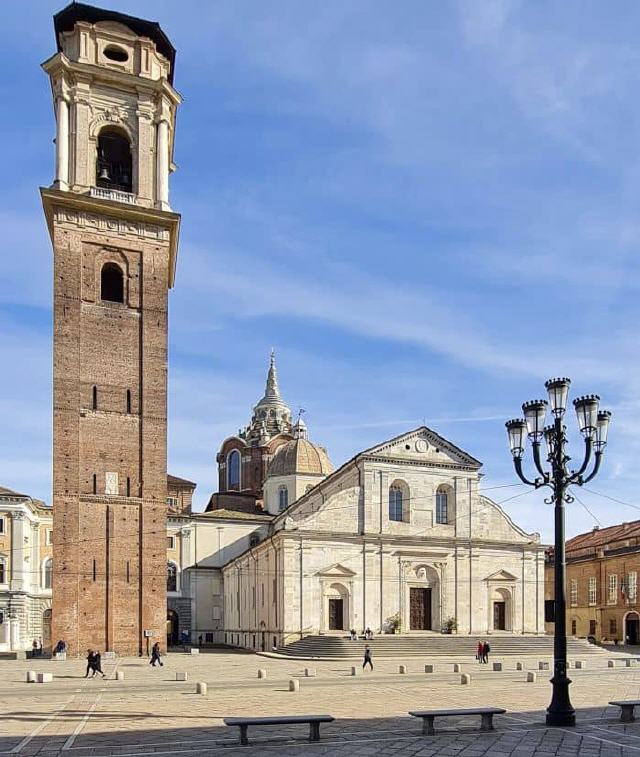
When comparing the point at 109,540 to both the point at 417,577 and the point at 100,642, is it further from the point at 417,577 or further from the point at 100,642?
the point at 417,577

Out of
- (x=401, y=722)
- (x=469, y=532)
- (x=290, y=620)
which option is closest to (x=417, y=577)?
(x=469, y=532)

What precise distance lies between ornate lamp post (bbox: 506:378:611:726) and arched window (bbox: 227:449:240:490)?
227 feet

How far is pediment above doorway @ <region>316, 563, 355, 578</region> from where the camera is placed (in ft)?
164

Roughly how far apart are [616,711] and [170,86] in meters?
41.6

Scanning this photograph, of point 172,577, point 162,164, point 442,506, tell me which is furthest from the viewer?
point 172,577

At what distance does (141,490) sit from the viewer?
44.5m

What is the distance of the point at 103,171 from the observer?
157 feet

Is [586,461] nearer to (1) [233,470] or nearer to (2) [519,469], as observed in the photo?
(2) [519,469]

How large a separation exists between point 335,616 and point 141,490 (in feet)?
47.2

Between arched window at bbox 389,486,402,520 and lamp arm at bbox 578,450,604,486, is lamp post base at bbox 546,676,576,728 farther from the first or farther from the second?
arched window at bbox 389,486,402,520

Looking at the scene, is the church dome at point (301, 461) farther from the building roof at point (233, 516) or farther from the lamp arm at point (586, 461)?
the lamp arm at point (586, 461)

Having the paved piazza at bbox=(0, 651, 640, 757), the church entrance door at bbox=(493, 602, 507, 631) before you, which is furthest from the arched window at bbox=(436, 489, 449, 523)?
the paved piazza at bbox=(0, 651, 640, 757)

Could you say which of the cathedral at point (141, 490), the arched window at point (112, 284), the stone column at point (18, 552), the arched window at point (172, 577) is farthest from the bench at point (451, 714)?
the arched window at point (172, 577)

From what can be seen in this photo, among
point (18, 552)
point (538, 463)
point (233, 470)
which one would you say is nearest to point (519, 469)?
point (538, 463)
